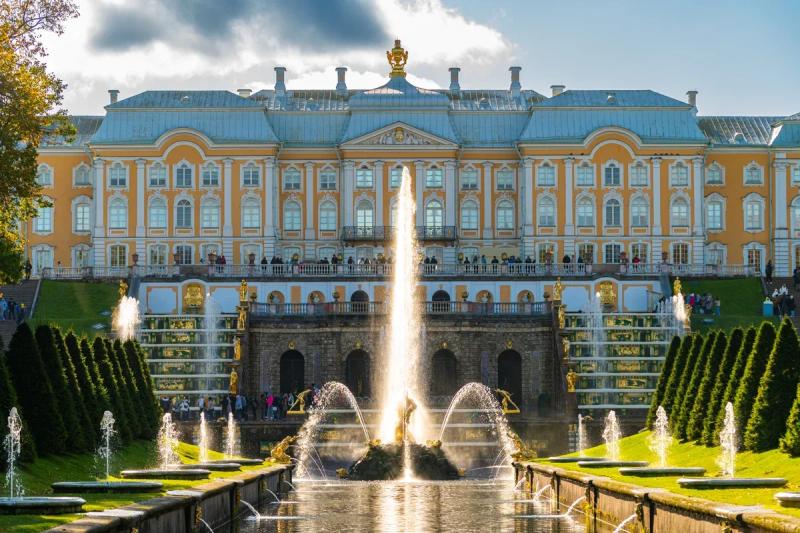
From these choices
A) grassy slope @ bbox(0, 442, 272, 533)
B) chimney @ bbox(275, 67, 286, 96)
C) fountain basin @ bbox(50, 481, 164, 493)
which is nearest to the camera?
grassy slope @ bbox(0, 442, 272, 533)

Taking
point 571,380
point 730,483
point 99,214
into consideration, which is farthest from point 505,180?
point 730,483

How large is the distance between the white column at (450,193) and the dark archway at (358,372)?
21.7 m

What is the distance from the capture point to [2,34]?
42.9 meters

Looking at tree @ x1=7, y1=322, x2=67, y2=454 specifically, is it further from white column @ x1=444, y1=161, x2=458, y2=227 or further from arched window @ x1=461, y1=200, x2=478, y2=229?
arched window @ x1=461, y1=200, x2=478, y2=229

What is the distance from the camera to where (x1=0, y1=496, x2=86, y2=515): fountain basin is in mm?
24047

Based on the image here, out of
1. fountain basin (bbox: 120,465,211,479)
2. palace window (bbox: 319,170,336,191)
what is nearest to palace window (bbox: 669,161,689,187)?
palace window (bbox: 319,170,336,191)

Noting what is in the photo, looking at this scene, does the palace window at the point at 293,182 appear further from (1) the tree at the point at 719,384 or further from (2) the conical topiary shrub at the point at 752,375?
(2) the conical topiary shrub at the point at 752,375

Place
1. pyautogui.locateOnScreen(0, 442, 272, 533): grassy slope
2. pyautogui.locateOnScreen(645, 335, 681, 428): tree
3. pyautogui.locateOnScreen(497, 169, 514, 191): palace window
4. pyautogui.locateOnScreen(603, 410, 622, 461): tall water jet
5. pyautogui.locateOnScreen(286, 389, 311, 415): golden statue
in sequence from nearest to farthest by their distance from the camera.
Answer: pyautogui.locateOnScreen(0, 442, 272, 533): grassy slope < pyautogui.locateOnScreen(603, 410, 622, 461): tall water jet < pyautogui.locateOnScreen(645, 335, 681, 428): tree < pyautogui.locateOnScreen(286, 389, 311, 415): golden statue < pyautogui.locateOnScreen(497, 169, 514, 191): palace window

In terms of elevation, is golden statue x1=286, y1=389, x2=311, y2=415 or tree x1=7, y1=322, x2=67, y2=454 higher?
tree x1=7, y1=322, x2=67, y2=454

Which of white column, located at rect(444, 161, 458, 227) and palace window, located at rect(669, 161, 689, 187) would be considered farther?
white column, located at rect(444, 161, 458, 227)

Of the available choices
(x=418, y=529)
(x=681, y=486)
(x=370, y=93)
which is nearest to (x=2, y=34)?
(x=418, y=529)

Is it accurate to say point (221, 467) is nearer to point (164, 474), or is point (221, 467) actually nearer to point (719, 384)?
point (164, 474)

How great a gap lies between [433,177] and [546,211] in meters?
6.37

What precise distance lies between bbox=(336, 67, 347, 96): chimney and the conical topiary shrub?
215 feet
